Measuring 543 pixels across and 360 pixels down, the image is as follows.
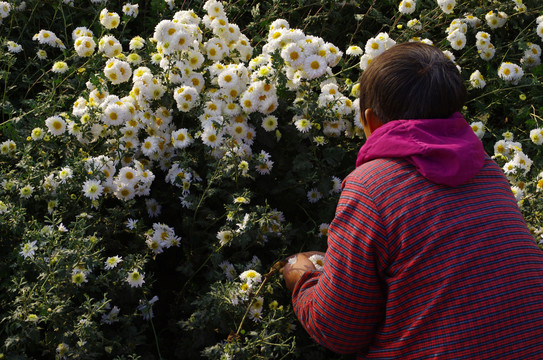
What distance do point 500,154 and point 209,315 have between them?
1.73 meters

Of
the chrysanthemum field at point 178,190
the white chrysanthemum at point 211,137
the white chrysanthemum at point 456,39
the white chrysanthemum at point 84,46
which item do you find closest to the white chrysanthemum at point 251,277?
the chrysanthemum field at point 178,190

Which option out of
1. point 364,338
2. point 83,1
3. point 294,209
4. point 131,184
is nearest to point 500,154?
point 294,209

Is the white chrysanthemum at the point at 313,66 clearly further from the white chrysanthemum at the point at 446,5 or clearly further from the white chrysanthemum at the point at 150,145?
the white chrysanthemum at the point at 446,5

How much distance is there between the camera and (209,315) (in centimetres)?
217

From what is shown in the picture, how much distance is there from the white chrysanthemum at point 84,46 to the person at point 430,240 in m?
1.82

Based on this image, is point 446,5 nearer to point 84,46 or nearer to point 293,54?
point 293,54

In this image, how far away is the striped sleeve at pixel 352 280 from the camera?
1.63 metres

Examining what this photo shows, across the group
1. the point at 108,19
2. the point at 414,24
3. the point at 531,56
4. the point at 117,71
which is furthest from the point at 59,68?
the point at 531,56

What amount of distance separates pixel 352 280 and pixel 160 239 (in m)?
1.03

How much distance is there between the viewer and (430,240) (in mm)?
1583

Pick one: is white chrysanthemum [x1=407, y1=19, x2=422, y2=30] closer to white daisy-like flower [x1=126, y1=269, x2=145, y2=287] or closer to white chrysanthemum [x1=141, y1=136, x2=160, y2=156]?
white chrysanthemum [x1=141, y1=136, x2=160, y2=156]

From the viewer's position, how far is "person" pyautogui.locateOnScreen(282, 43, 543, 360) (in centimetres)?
159

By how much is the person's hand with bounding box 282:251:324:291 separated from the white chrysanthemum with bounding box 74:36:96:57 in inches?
62.7

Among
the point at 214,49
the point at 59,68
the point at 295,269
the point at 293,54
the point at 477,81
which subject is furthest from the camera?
the point at 477,81
